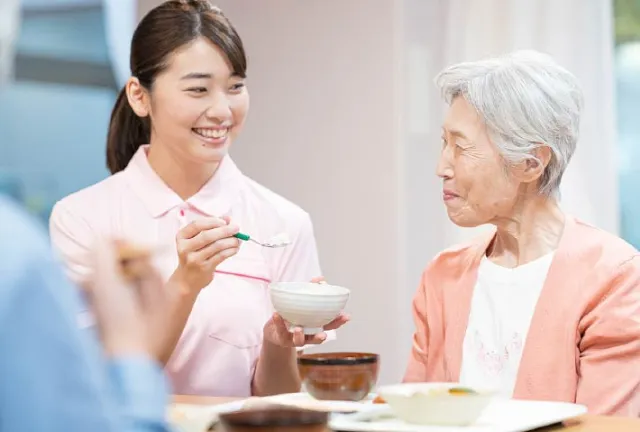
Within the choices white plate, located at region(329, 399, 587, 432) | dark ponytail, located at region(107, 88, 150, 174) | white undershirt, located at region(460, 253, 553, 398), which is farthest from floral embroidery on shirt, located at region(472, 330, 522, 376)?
dark ponytail, located at region(107, 88, 150, 174)

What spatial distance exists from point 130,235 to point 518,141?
95 cm

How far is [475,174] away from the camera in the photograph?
2.29 metres

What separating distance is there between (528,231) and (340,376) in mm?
700

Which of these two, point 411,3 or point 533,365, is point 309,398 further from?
point 411,3

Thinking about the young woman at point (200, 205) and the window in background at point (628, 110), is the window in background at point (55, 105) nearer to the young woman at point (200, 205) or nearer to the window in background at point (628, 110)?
the young woman at point (200, 205)

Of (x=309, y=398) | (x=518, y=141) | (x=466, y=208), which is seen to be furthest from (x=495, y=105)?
(x=309, y=398)

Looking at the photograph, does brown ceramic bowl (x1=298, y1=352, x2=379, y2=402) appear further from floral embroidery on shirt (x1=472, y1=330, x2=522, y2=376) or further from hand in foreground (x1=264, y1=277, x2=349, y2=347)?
floral embroidery on shirt (x1=472, y1=330, x2=522, y2=376)

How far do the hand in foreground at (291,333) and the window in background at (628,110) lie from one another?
1965 millimetres

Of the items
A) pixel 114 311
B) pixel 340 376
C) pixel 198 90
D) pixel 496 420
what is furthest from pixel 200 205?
pixel 114 311

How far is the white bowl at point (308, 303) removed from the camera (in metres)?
2.01

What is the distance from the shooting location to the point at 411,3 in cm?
386

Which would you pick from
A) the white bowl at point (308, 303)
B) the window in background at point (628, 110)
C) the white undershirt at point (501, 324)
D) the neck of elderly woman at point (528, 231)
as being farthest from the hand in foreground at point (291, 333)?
the window in background at point (628, 110)

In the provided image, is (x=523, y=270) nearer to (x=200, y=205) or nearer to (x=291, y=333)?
(x=291, y=333)

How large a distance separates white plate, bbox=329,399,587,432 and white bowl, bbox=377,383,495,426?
0.05 feet
